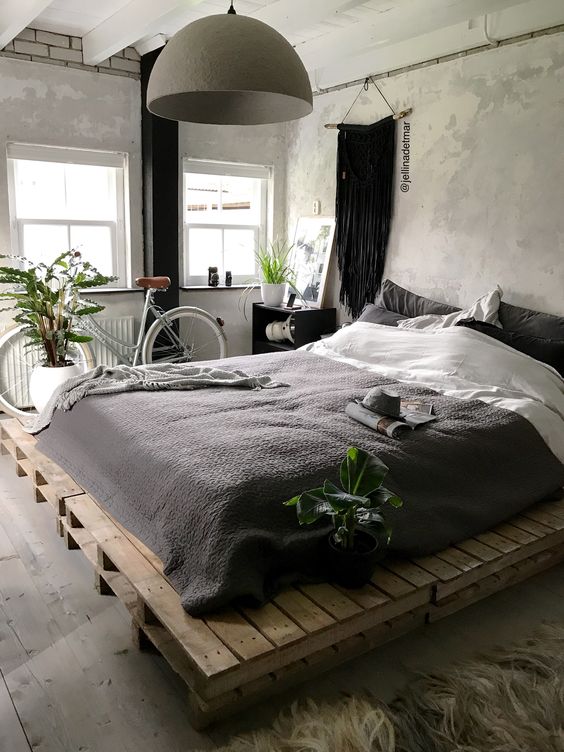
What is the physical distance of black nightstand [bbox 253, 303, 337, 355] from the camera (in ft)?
16.2

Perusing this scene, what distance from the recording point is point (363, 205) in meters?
4.75

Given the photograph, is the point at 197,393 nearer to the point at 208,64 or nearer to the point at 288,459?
the point at 288,459

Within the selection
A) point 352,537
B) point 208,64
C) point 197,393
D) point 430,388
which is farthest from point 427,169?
point 352,537

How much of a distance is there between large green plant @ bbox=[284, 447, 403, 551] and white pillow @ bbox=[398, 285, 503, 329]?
2045 millimetres

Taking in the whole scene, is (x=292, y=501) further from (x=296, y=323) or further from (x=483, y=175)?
(x=296, y=323)

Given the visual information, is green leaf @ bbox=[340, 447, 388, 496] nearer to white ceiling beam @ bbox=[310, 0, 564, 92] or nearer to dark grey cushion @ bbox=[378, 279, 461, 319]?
dark grey cushion @ bbox=[378, 279, 461, 319]

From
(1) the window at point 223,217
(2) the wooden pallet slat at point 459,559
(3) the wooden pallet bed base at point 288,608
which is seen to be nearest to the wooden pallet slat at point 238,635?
(3) the wooden pallet bed base at point 288,608

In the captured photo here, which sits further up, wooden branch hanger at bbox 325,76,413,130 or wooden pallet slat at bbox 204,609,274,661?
wooden branch hanger at bbox 325,76,413,130

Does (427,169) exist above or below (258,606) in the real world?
above

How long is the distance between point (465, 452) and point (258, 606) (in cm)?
107

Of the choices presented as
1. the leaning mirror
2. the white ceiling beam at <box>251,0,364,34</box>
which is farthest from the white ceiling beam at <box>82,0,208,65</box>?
the leaning mirror

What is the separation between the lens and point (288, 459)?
2.22m

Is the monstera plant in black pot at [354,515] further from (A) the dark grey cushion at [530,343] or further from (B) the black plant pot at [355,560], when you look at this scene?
(A) the dark grey cushion at [530,343]

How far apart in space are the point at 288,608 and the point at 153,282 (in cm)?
328
